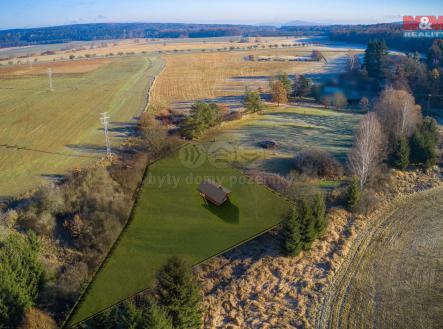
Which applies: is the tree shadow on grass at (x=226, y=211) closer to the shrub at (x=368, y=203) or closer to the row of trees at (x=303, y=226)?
the row of trees at (x=303, y=226)

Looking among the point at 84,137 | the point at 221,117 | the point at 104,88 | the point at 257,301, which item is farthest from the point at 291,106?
the point at 257,301

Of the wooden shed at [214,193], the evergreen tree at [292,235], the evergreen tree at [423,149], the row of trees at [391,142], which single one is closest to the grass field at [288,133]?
the row of trees at [391,142]

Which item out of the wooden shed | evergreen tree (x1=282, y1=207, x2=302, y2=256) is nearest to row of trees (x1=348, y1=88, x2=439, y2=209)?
evergreen tree (x1=282, y1=207, x2=302, y2=256)

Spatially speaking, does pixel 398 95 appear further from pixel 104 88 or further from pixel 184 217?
pixel 104 88

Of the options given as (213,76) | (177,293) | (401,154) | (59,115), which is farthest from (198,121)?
(213,76)

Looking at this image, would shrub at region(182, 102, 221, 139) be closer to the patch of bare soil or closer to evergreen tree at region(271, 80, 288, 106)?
evergreen tree at region(271, 80, 288, 106)

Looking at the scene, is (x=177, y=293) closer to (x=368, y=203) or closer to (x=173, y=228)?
(x=173, y=228)
